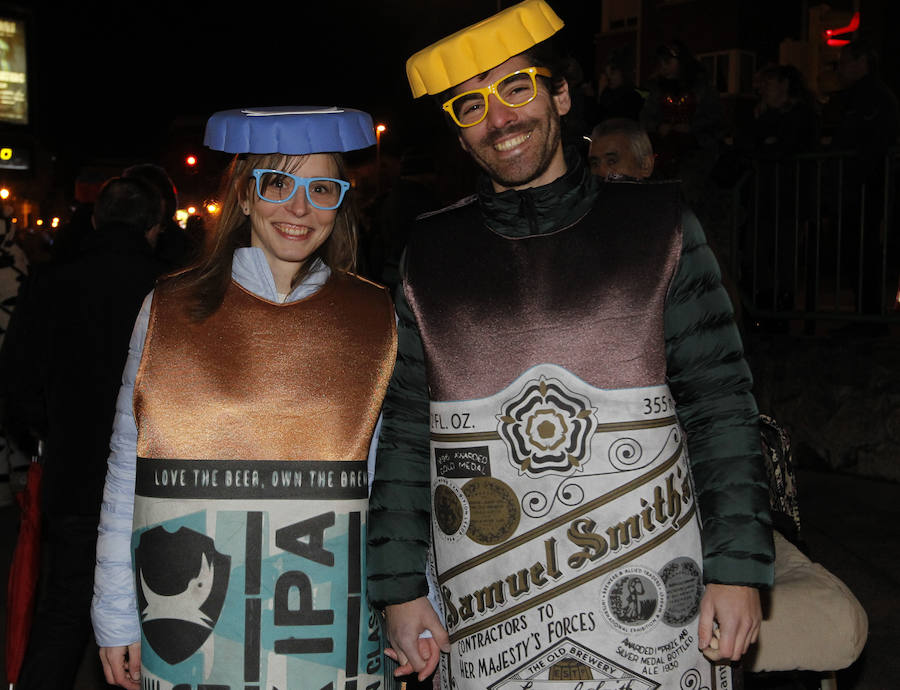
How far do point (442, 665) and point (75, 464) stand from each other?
1.88m

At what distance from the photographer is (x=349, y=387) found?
2.52 metres

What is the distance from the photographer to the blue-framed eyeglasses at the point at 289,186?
8.38 feet

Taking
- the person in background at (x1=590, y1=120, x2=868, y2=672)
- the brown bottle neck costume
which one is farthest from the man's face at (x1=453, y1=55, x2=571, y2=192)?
the person in background at (x1=590, y1=120, x2=868, y2=672)

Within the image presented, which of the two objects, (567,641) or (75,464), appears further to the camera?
(75,464)

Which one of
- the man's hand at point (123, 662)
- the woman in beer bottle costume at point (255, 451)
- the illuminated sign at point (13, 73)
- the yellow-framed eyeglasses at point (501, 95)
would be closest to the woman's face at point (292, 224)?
the woman in beer bottle costume at point (255, 451)

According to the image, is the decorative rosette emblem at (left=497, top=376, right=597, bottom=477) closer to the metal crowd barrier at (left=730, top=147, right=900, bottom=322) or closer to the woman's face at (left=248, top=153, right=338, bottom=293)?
the woman's face at (left=248, top=153, right=338, bottom=293)

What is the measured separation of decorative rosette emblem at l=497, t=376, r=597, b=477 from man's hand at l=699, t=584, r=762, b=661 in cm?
41

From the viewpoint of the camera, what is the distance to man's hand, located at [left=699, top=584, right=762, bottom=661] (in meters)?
2.19

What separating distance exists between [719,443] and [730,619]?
373 mm

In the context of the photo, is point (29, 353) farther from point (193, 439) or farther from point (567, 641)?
point (567, 641)

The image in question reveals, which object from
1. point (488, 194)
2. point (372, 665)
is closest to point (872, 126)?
point (488, 194)

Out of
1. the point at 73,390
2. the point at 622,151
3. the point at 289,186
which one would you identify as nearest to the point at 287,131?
the point at 289,186

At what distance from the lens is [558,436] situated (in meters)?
2.29

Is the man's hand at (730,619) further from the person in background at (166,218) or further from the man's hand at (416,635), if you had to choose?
the person in background at (166,218)
